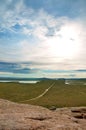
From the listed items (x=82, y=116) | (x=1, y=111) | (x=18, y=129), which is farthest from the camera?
(x=82, y=116)

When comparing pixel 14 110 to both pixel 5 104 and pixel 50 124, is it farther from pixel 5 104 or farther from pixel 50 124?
pixel 50 124

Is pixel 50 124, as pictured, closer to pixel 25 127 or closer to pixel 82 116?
pixel 25 127

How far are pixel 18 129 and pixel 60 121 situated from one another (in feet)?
10.9

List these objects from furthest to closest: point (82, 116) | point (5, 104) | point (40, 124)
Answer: point (82, 116)
point (5, 104)
point (40, 124)

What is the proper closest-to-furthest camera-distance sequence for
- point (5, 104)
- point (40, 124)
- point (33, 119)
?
1. point (40, 124)
2. point (33, 119)
3. point (5, 104)

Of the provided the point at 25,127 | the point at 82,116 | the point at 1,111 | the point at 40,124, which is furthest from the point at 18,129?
the point at 82,116

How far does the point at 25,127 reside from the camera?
12.7 meters

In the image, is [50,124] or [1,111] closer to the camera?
[50,124]

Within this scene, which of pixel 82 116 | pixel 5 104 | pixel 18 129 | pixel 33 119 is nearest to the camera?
pixel 18 129

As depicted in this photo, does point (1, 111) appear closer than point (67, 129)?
No

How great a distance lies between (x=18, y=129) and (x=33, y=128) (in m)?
0.90

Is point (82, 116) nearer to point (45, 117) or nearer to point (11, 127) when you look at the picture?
point (45, 117)

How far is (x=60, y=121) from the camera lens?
48.1 feet

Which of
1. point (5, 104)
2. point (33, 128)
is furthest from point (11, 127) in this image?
point (5, 104)
